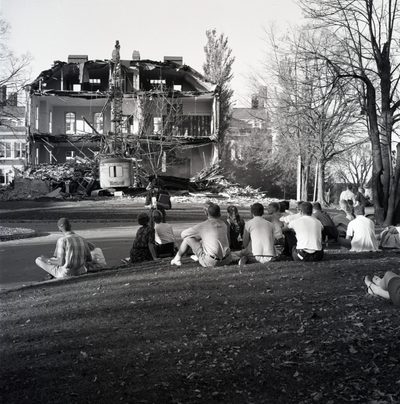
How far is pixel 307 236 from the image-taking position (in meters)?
9.42

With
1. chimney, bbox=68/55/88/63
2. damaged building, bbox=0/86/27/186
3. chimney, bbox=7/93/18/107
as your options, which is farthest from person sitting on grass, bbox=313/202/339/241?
chimney, bbox=68/55/88/63

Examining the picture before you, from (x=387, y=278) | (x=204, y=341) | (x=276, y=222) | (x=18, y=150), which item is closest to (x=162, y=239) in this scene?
(x=276, y=222)

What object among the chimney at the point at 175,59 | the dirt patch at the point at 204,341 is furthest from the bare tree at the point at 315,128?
the dirt patch at the point at 204,341

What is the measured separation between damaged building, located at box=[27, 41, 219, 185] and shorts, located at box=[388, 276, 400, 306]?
686 inches

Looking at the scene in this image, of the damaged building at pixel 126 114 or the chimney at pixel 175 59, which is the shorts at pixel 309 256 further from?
the chimney at pixel 175 59

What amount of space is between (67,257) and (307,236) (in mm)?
3888

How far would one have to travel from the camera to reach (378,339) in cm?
526

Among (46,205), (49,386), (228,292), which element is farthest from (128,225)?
(49,386)

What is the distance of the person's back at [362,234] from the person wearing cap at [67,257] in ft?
16.9

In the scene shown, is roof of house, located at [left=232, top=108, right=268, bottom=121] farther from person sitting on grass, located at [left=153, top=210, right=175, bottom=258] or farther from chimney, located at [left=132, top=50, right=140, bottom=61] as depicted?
person sitting on grass, located at [left=153, top=210, right=175, bottom=258]

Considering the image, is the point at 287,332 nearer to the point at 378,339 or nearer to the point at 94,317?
the point at 378,339

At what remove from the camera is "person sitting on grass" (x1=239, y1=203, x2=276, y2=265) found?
30.6ft

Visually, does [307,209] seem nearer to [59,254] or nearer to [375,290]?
[375,290]

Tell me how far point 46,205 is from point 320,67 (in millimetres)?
12341
